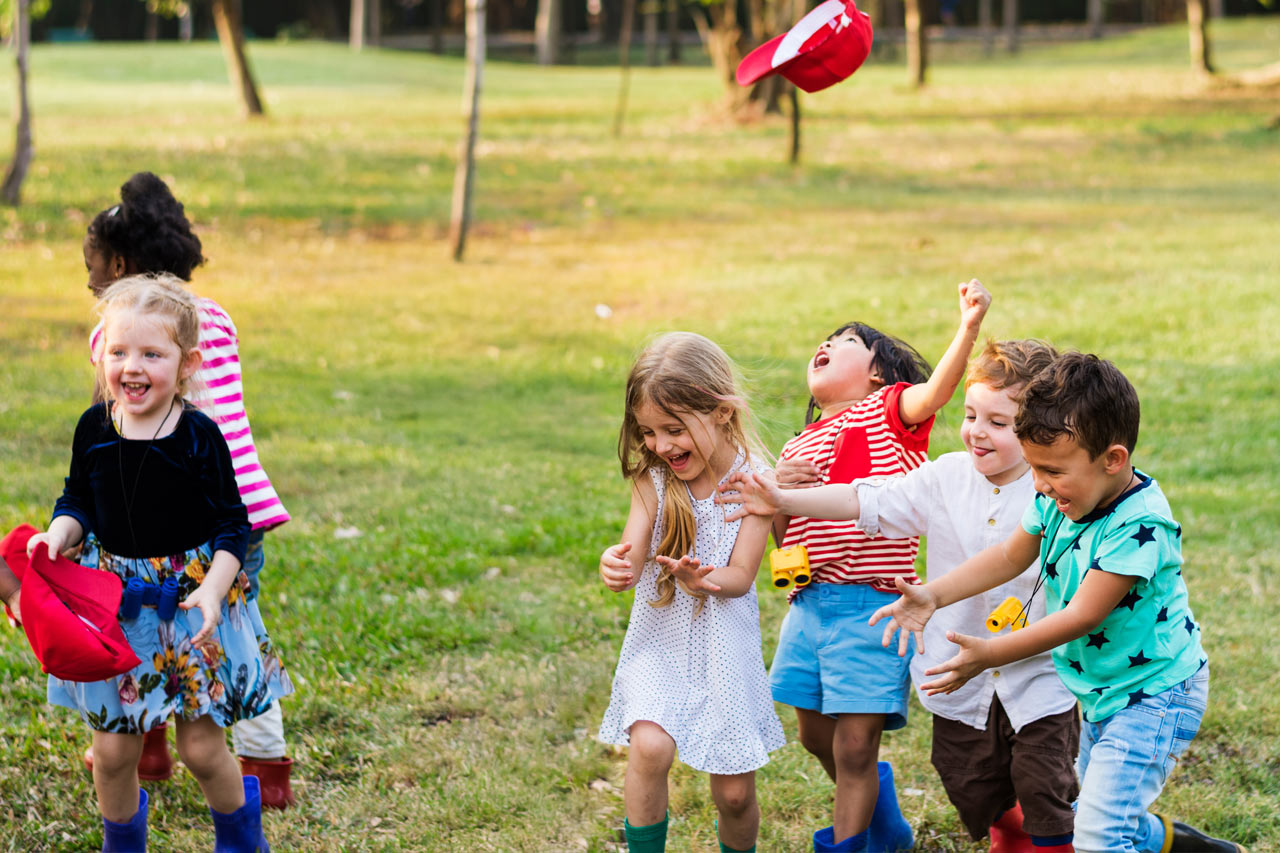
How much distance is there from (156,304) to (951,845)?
259 centimetres

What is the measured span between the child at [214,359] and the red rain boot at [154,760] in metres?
0.16

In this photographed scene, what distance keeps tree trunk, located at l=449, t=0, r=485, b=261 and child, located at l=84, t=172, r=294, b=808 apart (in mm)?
9531

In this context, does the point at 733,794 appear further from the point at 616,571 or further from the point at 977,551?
the point at 977,551

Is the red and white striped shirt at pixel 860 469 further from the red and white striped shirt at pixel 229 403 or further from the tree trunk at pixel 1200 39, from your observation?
the tree trunk at pixel 1200 39

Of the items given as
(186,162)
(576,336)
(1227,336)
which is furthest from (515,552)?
(186,162)

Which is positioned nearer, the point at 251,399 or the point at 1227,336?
the point at 251,399

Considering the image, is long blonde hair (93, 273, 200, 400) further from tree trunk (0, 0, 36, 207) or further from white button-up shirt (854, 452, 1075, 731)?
tree trunk (0, 0, 36, 207)

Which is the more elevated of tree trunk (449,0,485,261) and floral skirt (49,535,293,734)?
tree trunk (449,0,485,261)

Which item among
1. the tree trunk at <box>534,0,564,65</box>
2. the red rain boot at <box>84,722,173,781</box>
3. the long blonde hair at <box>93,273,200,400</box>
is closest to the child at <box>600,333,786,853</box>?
the long blonde hair at <box>93,273,200,400</box>

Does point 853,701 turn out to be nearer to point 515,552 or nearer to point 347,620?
point 347,620

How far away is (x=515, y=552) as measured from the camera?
596cm

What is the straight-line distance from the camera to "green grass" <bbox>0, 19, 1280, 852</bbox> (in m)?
4.01

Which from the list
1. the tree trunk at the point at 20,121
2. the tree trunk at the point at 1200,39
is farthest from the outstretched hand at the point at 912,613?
the tree trunk at the point at 1200,39

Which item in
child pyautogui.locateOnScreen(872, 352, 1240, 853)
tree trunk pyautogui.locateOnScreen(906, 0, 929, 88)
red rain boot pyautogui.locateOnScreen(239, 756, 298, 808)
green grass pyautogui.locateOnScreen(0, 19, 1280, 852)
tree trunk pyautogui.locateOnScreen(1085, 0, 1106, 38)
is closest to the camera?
child pyautogui.locateOnScreen(872, 352, 1240, 853)
